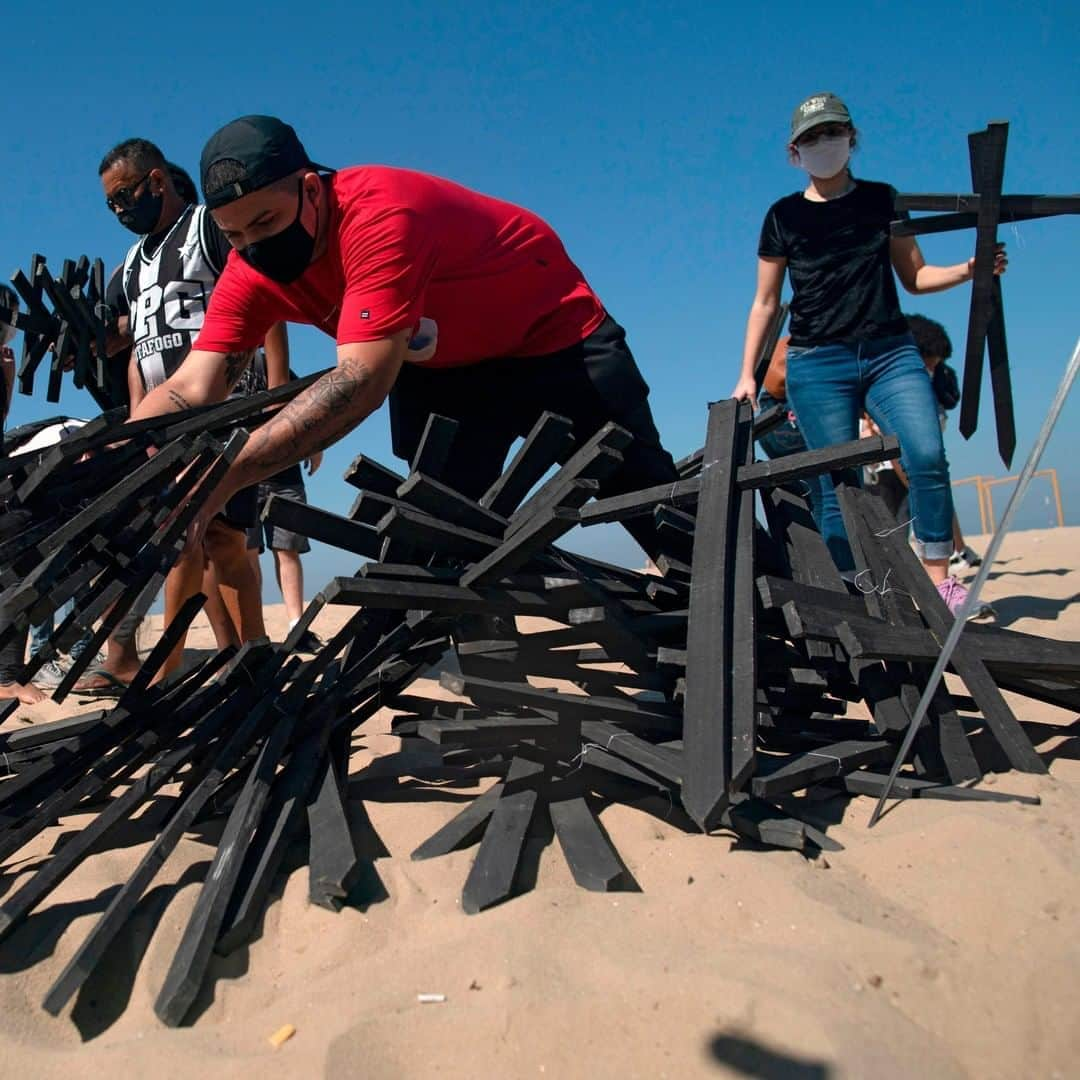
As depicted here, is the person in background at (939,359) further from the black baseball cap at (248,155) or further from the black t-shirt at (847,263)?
the black baseball cap at (248,155)

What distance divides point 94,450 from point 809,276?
3392 mm

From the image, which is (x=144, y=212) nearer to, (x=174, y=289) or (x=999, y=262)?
(x=174, y=289)

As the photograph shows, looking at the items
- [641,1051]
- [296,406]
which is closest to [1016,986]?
[641,1051]

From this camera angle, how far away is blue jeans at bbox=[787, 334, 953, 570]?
432 cm

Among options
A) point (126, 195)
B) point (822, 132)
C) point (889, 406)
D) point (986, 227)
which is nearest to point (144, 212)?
point (126, 195)

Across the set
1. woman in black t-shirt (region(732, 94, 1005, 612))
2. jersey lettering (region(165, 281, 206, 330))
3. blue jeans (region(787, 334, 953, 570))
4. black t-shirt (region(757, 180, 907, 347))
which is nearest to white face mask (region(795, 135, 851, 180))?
woman in black t-shirt (region(732, 94, 1005, 612))

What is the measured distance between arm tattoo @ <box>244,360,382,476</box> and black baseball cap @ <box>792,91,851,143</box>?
2723mm

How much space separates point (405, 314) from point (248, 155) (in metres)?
0.66

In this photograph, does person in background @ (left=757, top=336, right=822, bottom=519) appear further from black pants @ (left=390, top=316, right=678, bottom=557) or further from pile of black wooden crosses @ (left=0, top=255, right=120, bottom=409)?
pile of black wooden crosses @ (left=0, top=255, right=120, bottom=409)

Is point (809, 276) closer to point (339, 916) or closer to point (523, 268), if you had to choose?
point (523, 268)

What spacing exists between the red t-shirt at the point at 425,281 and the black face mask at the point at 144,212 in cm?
148

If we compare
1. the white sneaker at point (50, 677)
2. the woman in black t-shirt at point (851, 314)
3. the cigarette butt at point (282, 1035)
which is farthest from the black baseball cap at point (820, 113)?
the white sneaker at point (50, 677)

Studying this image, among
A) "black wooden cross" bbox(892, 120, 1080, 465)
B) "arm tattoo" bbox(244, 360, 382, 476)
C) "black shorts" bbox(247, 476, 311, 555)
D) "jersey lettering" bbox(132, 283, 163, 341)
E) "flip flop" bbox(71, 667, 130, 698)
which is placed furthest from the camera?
"black shorts" bbox(247, 476, 311, 555)

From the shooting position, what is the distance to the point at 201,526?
2.82 metres
